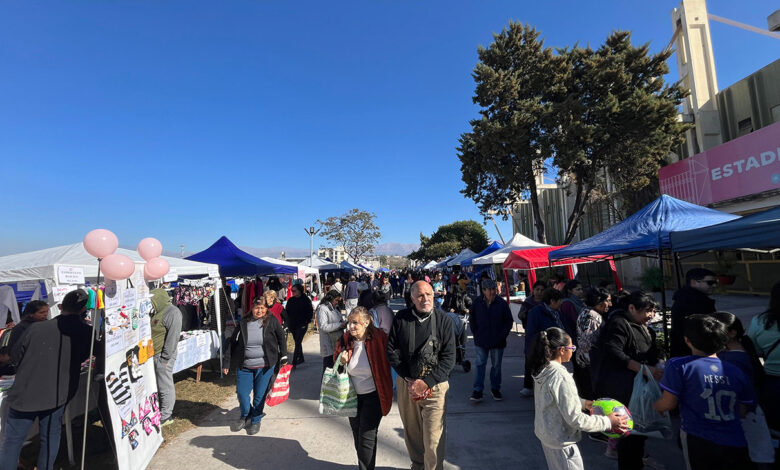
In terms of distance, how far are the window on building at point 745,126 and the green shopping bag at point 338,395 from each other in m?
19.2

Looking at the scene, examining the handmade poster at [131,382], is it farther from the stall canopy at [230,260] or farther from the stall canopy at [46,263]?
the stall canopy at [230,260]

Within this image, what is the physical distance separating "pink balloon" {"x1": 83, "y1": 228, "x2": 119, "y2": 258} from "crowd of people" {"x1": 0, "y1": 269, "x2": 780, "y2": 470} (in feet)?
1.36

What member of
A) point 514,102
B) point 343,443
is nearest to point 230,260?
point 343,443

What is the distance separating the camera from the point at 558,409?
2.32 meters

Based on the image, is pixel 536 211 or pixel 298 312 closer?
pixel 298 312

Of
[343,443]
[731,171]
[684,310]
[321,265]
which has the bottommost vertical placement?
[343,443]

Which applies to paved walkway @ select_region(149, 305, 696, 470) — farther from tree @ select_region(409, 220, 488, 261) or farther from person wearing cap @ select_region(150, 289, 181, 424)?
tree @ select_region(409, 220, 488, 261)

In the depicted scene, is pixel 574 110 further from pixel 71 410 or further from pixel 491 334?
pixel 71 410

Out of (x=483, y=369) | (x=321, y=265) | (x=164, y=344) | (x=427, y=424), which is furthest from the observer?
(x=321, y=265)

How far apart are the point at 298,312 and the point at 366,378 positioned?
15.1 feet

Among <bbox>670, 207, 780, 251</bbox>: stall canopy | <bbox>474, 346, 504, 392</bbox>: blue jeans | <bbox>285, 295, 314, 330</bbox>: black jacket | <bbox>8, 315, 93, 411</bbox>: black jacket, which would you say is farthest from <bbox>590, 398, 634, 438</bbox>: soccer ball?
<bbox>285, 295, 314, 330</bbox>: black jacket

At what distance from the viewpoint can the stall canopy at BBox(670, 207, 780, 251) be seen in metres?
3.16

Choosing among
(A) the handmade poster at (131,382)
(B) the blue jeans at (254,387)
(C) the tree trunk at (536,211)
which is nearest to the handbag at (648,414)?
(B) the blue jeans at (254,387)

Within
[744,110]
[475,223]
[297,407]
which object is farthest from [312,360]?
[475,223]
